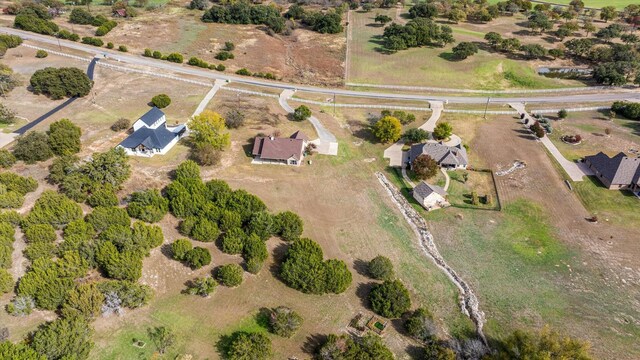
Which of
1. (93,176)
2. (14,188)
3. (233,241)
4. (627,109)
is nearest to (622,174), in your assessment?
(627,109)

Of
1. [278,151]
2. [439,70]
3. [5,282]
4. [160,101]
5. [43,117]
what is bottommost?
[5,282]

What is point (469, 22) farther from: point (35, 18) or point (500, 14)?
point (35, 18)

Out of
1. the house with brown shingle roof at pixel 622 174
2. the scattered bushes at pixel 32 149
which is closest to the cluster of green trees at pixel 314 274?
the scattered bushes at pixel 32 149

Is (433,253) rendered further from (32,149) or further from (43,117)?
(43,117)

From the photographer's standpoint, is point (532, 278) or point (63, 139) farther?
point (63, 139)

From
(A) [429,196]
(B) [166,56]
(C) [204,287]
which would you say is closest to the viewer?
(C) [204,287]

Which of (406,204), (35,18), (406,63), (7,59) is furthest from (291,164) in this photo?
(35,18)
